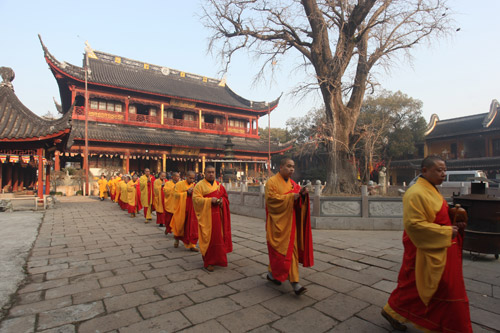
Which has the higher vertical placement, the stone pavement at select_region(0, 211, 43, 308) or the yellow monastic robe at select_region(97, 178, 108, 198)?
the yellow monastic robe at select_region(97, 178, 108, 198)

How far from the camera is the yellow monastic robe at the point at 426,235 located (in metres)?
2.00

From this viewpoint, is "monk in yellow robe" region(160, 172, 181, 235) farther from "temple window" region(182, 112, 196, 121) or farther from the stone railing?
"temple window" region(182, 112, 196, 121)

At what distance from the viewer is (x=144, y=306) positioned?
2715 mm

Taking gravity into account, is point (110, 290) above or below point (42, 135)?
below

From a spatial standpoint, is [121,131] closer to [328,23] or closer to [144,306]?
[328,23]

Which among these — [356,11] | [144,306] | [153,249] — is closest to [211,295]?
[144,306]

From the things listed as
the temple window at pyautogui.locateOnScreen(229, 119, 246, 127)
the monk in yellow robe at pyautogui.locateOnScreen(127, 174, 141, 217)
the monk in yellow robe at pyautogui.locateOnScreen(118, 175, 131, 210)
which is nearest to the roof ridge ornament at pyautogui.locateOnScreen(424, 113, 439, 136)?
the temple window at pyautogui.locateOnScreen(229, 119, 246, 127)

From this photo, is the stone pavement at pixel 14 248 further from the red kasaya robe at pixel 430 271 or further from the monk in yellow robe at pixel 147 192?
the red kasaya robe at pixel 430 271

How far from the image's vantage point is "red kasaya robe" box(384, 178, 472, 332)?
6.45ft

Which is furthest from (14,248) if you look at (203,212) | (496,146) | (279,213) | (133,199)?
(496,146)

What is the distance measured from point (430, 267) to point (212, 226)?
2.58 meters

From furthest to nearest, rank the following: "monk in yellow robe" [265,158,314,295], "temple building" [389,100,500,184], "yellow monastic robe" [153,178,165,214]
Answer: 1. "temple building" [389,100,500,184]
2. "yellow monastic robe" [153,178,165,214]
3. "monk in yellow robe" [265,158,314,295]

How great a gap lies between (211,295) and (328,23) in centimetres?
920

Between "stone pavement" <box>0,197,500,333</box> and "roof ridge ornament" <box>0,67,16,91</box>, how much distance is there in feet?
27.0
